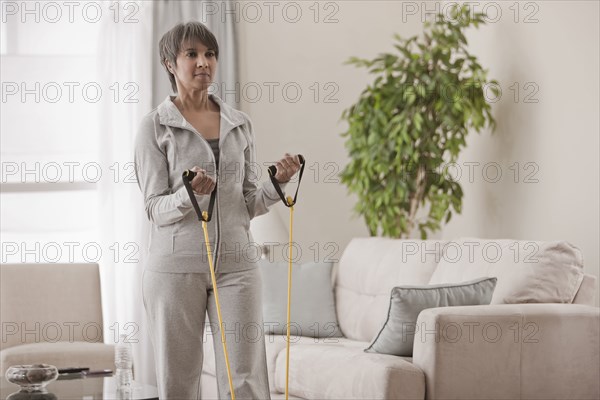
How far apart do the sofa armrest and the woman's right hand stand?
121 centimetres

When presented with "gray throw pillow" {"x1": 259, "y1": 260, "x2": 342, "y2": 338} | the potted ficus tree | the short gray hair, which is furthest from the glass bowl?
the potted ficus tree

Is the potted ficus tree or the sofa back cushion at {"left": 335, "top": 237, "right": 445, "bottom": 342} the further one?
the potted ficus tree

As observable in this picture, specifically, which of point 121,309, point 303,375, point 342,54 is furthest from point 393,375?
point 342,54

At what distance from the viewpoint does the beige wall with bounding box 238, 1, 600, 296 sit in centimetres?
419

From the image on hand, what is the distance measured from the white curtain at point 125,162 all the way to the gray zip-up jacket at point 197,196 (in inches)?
109

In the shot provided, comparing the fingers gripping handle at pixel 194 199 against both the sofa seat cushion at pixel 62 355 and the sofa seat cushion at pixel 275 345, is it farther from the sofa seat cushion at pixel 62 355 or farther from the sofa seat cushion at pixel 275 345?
the sofa seat cushion at pixel 62 355

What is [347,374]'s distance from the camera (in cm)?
324

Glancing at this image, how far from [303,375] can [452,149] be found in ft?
5.44

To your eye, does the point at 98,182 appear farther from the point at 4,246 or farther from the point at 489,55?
the point at 489,55

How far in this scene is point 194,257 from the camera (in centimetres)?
224

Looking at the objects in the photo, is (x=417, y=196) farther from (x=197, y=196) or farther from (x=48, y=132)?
(x=197, y=196)

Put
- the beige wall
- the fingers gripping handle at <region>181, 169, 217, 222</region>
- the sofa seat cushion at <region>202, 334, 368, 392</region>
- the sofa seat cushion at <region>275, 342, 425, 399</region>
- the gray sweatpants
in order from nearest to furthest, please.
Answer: the fingers gripping handle at <region>181, 169, 217, 222</region>, the gray sweatpants, the sofa seat cushion at <region>275, 342, 425, 399</region>, the sofa seat cushion at <region>202, 334, 368, 392</region>, the beige wall

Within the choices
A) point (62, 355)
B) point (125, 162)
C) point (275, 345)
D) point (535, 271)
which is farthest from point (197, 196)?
point (125, 162)

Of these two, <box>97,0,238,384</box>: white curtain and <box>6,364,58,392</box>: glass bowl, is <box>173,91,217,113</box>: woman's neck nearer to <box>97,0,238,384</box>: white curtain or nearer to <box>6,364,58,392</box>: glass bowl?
<box>6,364,58,392</box>: glass bowl
